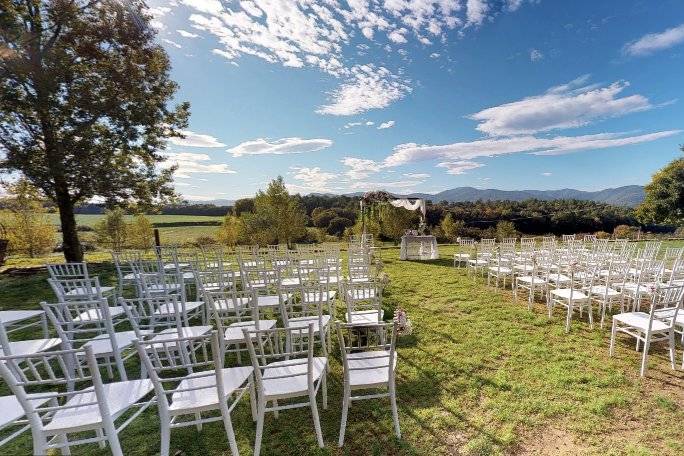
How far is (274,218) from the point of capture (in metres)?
15.3

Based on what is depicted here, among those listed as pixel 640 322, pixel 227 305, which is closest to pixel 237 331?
pixel 227 305

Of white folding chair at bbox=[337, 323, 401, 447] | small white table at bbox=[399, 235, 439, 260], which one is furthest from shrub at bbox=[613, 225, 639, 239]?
white folding chair at bbox=[337, 323, 401, 447]

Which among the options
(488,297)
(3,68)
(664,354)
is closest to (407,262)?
(488,297)

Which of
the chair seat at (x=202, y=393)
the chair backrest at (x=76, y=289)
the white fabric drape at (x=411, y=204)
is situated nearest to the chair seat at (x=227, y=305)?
the chair backrest at (x=76, y=289)

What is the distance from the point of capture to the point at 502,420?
2.74 metres

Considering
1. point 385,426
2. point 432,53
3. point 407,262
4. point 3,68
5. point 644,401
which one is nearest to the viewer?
point 385,426

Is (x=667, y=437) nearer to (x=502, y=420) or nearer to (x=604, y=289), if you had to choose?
(x=502, y=420)

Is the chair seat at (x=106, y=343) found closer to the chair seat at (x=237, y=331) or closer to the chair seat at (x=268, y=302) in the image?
the chair seat at (x=237, y=331)

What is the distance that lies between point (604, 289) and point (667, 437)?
9.23 feet

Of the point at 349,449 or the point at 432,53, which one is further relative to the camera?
the point at 432,53

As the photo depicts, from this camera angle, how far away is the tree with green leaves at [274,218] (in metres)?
15.4

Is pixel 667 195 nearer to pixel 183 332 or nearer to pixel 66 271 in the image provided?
pixel 183 332

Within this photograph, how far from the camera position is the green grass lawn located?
2467 millimetres

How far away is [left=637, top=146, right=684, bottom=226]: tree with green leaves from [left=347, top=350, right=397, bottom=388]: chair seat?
25252mm
